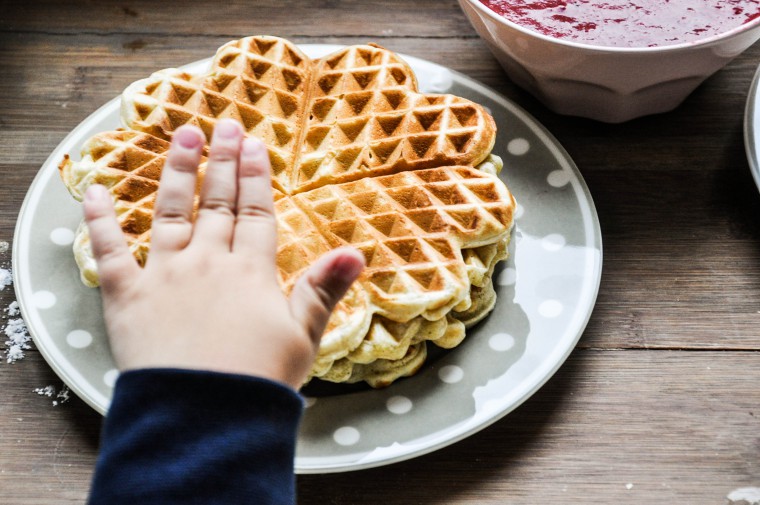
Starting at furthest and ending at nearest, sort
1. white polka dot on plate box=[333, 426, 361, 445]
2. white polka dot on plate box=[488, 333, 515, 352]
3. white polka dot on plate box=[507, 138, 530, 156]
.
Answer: white polka dot on plate box=[507, 138, 530, 156], white polka dot on plate box=[488, 333, 515, 352], white polka dot on plate box=[333, 426, 361, 445]

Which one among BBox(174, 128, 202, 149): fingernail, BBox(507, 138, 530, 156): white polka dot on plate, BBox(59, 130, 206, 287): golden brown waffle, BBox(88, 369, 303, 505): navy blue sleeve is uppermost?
BBox(174, 128, 202, 149): fingernail

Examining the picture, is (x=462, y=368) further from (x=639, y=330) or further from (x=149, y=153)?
(x=149, y=153)

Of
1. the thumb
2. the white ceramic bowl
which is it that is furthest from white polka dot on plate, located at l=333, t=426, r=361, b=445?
the white ceramic bowl

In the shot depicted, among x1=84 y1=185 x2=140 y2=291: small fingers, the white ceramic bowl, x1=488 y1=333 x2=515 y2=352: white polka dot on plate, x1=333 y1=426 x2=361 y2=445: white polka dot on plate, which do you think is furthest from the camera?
the white ceramic bowl

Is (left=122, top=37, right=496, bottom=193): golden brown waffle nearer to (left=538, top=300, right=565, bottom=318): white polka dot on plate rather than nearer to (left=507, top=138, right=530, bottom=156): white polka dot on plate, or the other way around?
(left=507, top=138, right=530, bottom=156): white polka dot on plate

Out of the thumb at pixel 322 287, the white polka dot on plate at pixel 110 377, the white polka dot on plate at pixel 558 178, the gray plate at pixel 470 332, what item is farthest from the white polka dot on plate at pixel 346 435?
the white polka dot on plate at pixel 558 178

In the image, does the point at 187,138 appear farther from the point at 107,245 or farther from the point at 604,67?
the point at 604,67
